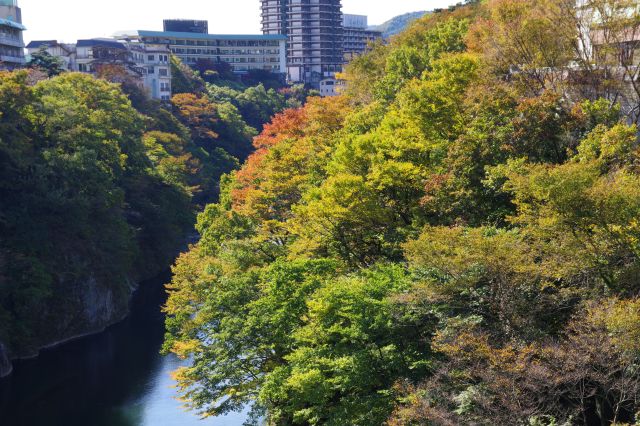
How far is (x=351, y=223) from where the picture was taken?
98.3 ft

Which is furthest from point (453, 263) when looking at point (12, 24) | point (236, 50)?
point (236, 50)

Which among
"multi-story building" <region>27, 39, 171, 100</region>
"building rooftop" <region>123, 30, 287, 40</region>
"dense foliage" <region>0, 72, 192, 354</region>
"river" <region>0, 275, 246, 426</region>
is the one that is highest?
"building rooftop" <region>123, 30, 287, 40</region>

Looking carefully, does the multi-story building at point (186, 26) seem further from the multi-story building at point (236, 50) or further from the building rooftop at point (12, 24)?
the building rooftop at point (12, 24)

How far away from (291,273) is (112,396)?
1353 centimetres

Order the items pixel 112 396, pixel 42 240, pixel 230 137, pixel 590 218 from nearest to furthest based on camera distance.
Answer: pixel 590 218, pixel 112 396, pixel 42 240, pixel 230 137

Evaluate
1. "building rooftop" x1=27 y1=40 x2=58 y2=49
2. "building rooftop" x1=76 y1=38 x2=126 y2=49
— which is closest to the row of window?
"building rooftop" x1=27 y1=40 x2=58 y2=49

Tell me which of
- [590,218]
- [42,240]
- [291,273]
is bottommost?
[42,240]

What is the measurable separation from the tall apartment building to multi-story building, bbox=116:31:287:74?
944cm

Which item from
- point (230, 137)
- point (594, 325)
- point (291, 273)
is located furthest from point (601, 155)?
point (230, 137)

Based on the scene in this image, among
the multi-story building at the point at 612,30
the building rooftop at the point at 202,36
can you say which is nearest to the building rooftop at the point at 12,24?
the building rooftop at the point at 202,36

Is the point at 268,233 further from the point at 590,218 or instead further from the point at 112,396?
the point at 590,218

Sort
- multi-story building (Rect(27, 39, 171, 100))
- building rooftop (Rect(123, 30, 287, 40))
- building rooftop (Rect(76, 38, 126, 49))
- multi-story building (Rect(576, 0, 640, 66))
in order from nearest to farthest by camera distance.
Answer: multi-story building (Rect(576, 0, 640, 66)) < multi-story building (Rect(27, 39, 171, 100)) < building rooftop (Rect(76, 38, 126, 49)) < building rooftop (Rect(123, 30, 287, 40))

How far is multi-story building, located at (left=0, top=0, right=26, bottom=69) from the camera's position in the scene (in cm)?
6850

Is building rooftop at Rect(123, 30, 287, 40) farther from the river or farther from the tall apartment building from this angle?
the river
